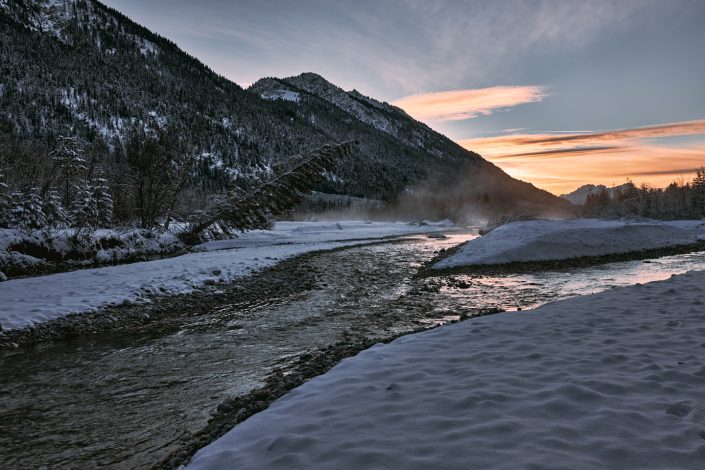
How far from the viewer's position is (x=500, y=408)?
15.1ft

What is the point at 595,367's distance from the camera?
5.78 metres

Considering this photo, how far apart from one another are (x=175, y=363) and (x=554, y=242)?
83.0 ft

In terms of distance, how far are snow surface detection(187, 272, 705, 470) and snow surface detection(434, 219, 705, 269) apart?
644 inches

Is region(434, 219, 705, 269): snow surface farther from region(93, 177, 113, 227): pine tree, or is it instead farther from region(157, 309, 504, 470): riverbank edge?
region(93, 177, 113, 227): pine tree

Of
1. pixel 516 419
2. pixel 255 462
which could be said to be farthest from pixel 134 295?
pixel 516 419

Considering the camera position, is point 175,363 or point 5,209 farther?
point 5,209

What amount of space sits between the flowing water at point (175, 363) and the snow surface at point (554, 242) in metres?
6.38

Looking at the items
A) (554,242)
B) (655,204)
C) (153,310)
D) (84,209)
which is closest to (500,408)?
(153,310)

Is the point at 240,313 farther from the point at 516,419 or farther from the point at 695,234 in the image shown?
the point at 695,234

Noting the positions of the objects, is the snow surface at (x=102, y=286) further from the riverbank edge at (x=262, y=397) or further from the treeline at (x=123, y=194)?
the riverbank edge at (x=262, y=397)

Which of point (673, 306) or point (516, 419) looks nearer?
point (516, 419)

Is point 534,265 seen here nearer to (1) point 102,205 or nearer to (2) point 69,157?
(1) point 102,205

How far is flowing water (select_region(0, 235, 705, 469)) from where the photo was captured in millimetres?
5605

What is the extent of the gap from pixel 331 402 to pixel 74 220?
32.9 metres
